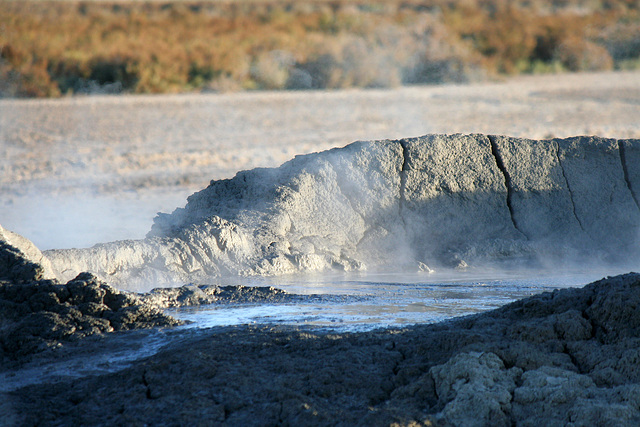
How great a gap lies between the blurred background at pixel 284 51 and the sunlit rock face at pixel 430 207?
45.9ft

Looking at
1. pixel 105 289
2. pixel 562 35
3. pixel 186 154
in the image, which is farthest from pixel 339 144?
pixel 562 35

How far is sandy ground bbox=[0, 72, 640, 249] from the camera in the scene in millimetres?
9117

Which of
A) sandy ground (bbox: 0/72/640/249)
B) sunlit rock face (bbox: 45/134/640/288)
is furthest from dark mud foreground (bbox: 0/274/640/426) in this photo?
sandy ground (bbox: 0/72/640/249)

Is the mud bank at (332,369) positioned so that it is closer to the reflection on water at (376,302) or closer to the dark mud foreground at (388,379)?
the dark mud foreground at (388,379)

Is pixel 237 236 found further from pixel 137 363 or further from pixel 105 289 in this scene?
pixel 137 363

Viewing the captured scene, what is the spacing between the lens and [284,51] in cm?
2298

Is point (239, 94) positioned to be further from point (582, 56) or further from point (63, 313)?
point (63, 313)

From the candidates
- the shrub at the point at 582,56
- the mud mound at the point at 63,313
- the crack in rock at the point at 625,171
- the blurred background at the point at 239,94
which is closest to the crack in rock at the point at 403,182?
the crack in rock at the point at 625,171

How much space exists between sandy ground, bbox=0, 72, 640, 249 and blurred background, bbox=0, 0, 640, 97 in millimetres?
1255

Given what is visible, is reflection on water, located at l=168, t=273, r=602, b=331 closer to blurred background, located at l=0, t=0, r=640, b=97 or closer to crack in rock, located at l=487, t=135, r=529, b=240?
crack in rock, located at l=487, t=135, r=529, b=240

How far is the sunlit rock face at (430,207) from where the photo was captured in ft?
20.6

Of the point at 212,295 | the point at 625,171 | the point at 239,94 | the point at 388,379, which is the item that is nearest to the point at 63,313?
the point at 212,295

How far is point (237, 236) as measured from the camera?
602 centimetres

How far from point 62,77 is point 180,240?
15625 millimetres
